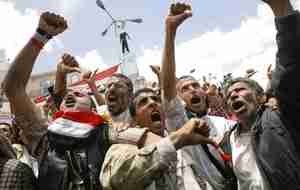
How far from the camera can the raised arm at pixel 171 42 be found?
9.80 ft

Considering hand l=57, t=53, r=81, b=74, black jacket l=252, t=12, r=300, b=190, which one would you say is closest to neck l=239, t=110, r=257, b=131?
black jacket l=252, t=12, r=300, b=190

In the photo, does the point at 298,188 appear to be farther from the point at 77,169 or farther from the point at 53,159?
the point at 53,159

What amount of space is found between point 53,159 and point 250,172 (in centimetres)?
133

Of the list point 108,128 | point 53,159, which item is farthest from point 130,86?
point 53,159

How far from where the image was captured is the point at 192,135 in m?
2.19

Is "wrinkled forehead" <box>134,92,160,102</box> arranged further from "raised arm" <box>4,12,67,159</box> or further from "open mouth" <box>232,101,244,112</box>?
"raised arm" <box>4,12,67,159</box>

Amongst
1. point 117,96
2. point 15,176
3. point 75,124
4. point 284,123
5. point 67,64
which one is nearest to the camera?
point 284,123

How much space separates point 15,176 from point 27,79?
659mm

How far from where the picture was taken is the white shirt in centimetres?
267

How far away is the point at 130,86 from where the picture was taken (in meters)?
3.96

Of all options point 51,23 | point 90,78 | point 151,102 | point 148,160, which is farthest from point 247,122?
point 90,78

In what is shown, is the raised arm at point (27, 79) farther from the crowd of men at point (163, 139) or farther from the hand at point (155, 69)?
the hand at point (155, 69)

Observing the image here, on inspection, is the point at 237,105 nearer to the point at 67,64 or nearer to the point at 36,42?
the point at 36,42

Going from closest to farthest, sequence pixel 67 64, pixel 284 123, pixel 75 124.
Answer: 1. pixel 284 123
2. pixel 75 124
3. pixel 67 64
